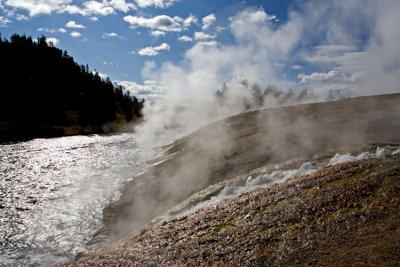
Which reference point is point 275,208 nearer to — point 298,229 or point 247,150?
point 298,229

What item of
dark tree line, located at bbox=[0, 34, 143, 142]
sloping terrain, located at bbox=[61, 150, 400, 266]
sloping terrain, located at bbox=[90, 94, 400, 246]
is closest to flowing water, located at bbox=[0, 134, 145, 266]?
sloping terrain, located at bbox=[90, 94, 400, 246]

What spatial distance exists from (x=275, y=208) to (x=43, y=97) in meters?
161

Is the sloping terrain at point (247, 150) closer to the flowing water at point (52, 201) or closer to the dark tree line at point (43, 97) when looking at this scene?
the flowing water at point (52, 201)

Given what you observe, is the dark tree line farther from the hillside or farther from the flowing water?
the hillside

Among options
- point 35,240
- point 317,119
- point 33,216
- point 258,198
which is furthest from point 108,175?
point 258,198

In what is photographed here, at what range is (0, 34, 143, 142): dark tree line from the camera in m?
136

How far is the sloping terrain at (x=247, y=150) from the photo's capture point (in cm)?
2934

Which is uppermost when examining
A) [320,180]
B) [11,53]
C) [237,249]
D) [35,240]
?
[11,53]

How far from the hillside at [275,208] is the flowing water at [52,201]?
2060 millimetres

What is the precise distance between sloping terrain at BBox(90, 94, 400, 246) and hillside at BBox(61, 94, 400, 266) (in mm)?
120

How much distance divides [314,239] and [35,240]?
64.6 feet

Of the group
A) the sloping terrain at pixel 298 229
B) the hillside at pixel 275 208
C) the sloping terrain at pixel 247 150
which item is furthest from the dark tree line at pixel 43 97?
the sloping terrain at pixel 298 229

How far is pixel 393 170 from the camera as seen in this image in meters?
17.8

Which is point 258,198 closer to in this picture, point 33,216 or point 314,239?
point 314,239
